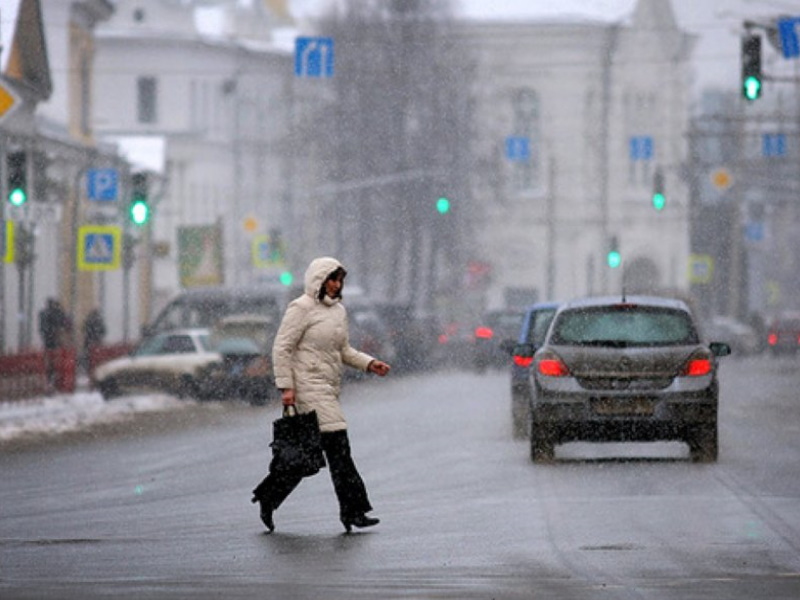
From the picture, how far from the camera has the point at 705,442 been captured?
2284 cm

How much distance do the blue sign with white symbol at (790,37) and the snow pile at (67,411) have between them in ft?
38.8

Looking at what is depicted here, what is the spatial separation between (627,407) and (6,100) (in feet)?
34.8

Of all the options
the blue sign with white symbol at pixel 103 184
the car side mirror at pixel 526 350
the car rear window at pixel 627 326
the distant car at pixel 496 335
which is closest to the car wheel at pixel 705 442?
the car rear window at pixel 627 326

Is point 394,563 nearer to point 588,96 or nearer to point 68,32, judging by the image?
point 68,32

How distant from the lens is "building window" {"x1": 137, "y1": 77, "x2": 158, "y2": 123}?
103562mm

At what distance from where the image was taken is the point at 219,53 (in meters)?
105

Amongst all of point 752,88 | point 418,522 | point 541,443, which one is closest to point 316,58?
point 752,88

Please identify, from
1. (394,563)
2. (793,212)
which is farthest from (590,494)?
(793,212)

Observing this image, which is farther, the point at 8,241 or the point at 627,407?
the point at 8,241

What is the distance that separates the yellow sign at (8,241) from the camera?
1428 inches

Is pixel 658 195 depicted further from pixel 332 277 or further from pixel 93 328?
pixel 332 277

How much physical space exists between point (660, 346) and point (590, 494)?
13.4ft

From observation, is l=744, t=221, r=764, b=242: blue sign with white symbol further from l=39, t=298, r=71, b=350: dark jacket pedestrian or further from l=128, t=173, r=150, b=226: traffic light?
l=128, t=173, r=150, b=226: traffic light

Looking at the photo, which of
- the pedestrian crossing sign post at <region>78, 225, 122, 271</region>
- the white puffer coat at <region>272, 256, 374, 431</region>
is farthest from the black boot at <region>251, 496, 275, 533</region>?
the pedestrian crossing sign post at <region>78, 225, 122, 271</region>
